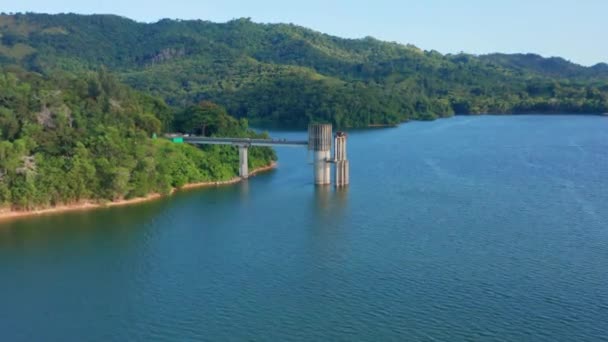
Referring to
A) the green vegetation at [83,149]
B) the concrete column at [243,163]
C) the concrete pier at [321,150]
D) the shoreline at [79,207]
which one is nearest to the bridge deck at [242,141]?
the concrete column at [243,163]

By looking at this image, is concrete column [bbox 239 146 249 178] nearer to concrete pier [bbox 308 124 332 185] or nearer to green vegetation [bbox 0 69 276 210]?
green vegetation [bbox 0 69 276 210]

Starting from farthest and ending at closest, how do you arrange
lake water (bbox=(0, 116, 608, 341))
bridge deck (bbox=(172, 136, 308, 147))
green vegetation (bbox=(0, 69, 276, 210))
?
bridge deck (bbox=(172, 136, 308, 147)), green vegetation (bbox=(0, 69, 276, 210)), lake water (bbox=(0, 116, 608, 341))

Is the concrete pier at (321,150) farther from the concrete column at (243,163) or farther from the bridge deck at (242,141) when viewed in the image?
the concrete column at (243,163)

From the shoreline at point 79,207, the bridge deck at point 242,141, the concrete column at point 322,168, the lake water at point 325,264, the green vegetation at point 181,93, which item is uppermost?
the green vegetation at point 181,93

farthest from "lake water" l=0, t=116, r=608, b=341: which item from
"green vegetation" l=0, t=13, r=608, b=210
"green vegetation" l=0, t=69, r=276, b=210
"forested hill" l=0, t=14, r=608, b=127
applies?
"forested hill" l=0, t=14, r=608, b=127

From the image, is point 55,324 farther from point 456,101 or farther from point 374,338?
point 456,101

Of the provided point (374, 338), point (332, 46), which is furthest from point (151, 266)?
point (332, 46)
